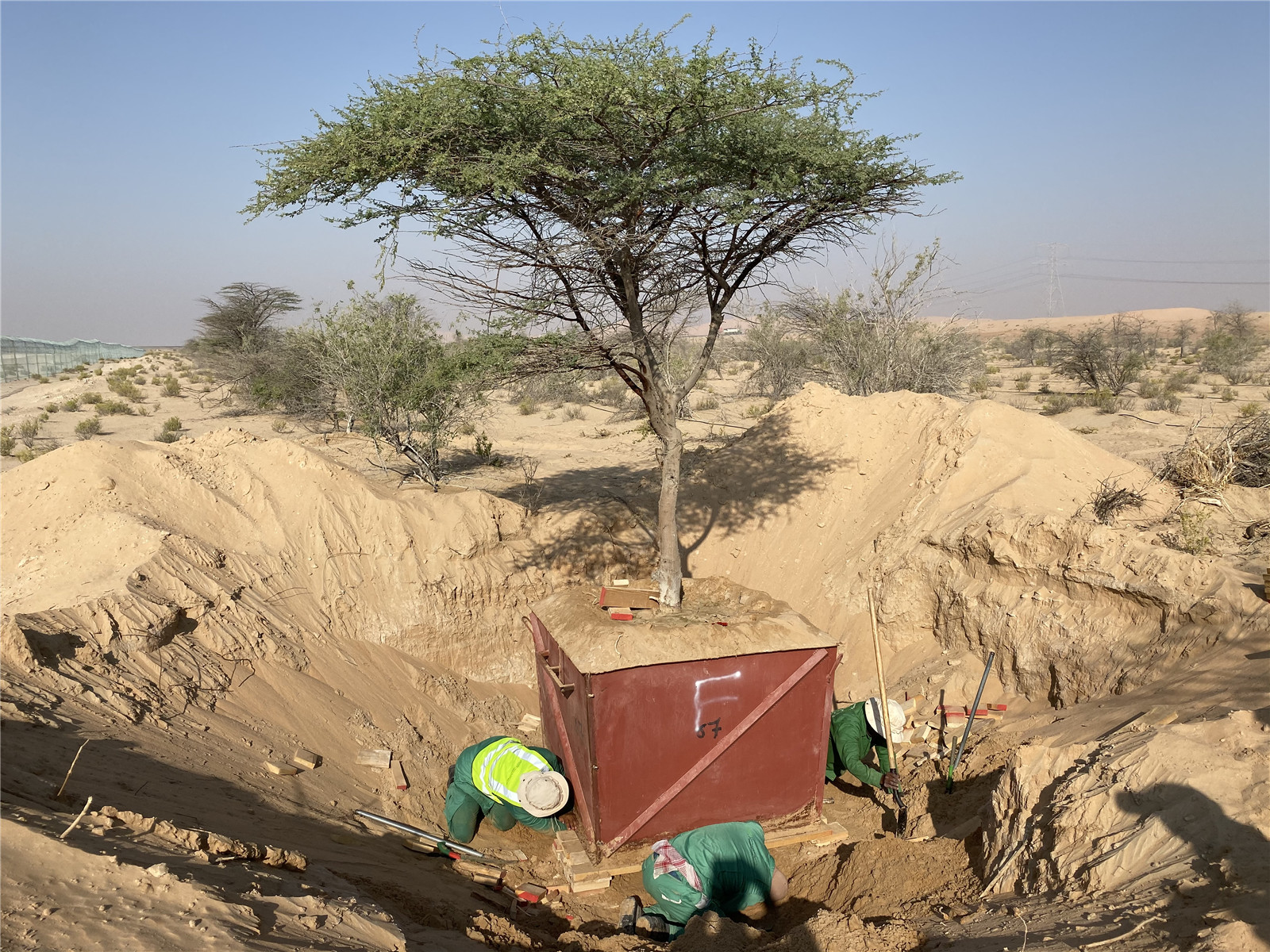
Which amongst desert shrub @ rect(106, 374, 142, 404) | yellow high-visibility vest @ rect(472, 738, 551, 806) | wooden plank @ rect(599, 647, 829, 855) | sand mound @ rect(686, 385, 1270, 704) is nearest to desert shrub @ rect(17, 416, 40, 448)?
desert shrub @ rect(106, 374, 142, 404)

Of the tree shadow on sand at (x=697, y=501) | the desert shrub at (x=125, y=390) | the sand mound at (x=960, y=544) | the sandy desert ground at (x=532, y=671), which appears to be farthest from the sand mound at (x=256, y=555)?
the desert shrub at (x=125, y=390)

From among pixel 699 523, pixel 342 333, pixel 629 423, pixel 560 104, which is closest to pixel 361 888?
pixel 560 104

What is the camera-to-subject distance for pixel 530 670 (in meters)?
9.62

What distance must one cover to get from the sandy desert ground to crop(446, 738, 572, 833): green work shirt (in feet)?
0.97

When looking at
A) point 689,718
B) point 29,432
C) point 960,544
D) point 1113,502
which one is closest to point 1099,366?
point 1113,502

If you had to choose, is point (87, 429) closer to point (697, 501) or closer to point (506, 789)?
point (697, 501)

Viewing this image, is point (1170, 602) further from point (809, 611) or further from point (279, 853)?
point (279, 853)

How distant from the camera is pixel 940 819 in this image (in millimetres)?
5770

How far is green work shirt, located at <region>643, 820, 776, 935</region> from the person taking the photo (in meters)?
4.75

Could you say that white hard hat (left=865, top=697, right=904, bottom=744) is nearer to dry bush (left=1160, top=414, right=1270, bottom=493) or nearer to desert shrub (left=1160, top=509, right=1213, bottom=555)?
desert shrub (left=1160, top=509, right=1213, bottom=555)

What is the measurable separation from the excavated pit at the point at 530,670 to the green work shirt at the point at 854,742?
Result: 16.4 inches

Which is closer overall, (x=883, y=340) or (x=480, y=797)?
(x=480, y=797)

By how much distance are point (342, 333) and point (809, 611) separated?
841cm

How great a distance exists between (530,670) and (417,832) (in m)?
3.89
